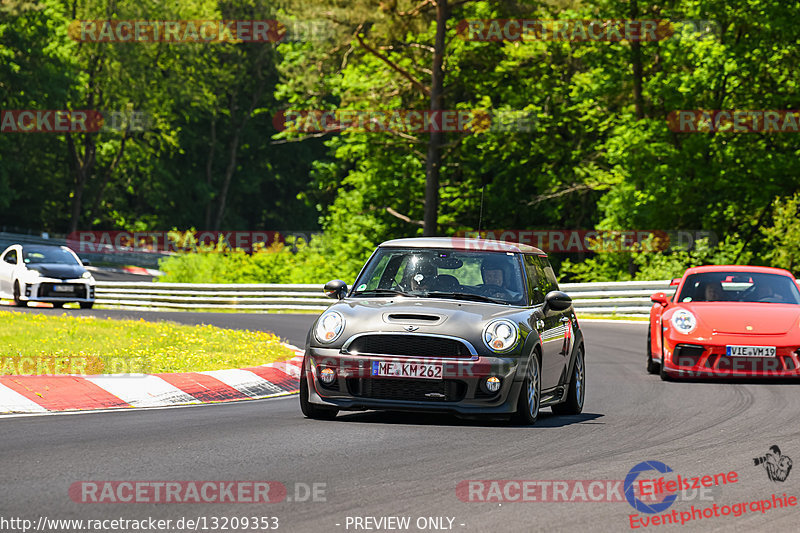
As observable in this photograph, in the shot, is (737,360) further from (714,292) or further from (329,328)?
(329,328)

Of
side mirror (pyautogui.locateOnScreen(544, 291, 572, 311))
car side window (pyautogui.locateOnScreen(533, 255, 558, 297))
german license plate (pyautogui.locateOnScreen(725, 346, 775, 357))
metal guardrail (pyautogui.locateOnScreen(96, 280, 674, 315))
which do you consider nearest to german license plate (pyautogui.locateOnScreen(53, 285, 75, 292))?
metal guardrail (pyautogui.locateOnScreen(96, 280, 674, 315))

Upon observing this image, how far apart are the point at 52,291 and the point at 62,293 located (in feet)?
0.95

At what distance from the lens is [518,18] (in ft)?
139

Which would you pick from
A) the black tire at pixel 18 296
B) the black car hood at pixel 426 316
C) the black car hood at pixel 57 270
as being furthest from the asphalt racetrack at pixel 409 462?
the black tire at pixel 18 296

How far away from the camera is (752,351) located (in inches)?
563

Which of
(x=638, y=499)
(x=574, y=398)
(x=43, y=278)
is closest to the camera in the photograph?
(x=638, y=499)

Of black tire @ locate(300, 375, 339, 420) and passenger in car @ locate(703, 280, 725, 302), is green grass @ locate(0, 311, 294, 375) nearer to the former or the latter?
black tire @ locate(300, 375, 339, 420)

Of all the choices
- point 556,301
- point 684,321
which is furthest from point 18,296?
point 556,301

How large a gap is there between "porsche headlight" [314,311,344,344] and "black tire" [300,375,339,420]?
1.35ft

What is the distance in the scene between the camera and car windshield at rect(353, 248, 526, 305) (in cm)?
1073

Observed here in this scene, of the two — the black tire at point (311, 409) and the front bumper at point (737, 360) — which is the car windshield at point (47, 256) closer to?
the front bumper at point (737, 360)

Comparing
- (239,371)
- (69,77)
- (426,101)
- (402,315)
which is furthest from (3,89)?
(402,315)

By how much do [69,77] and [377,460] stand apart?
208 ft

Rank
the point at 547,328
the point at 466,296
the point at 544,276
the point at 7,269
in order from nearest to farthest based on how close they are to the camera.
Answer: the point at 466,296 < the point at 547,328 < the point at 544,276 < the point at 7,269
